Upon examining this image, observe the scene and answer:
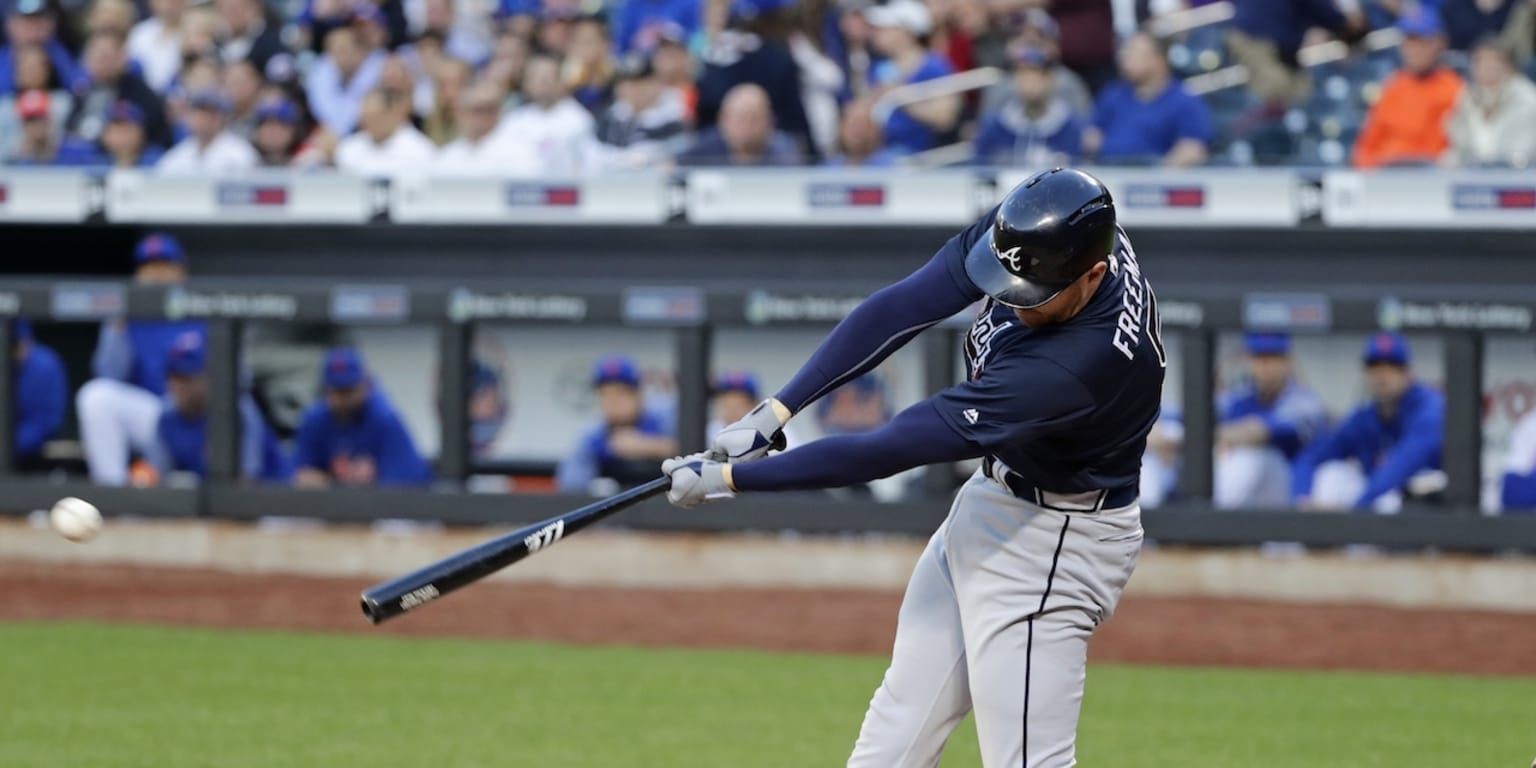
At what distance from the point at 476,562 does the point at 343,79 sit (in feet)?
28.9

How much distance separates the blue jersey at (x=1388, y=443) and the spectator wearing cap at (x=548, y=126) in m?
3.89

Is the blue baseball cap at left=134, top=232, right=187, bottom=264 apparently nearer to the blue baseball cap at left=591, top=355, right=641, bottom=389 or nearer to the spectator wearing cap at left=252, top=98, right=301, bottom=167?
the spectator wearing cap at left=252, top=98, right=301, bottom=167

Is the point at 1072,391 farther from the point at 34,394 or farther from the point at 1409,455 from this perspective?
the point at 34,394

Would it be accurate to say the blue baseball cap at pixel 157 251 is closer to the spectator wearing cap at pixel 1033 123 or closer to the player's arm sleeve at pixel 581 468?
the player's arm sleeve at pixel 581 468

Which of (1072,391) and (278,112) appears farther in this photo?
(278,112)

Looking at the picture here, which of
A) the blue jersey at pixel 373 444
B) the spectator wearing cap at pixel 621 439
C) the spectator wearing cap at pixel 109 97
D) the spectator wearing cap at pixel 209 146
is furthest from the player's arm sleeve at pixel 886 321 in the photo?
the spectator wearing cap at pixel 109 97

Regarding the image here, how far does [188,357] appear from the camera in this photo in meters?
10.3

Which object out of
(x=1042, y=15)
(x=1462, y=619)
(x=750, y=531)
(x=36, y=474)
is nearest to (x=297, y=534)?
(x=36, y=474)

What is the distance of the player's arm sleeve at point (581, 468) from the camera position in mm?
9859

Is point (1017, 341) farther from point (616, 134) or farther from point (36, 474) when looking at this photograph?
point (36, 474)

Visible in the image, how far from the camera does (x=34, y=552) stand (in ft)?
35.1

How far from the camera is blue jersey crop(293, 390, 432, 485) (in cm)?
1015

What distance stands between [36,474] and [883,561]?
4.34 metres

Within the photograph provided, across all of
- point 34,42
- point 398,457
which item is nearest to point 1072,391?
point 398,457
